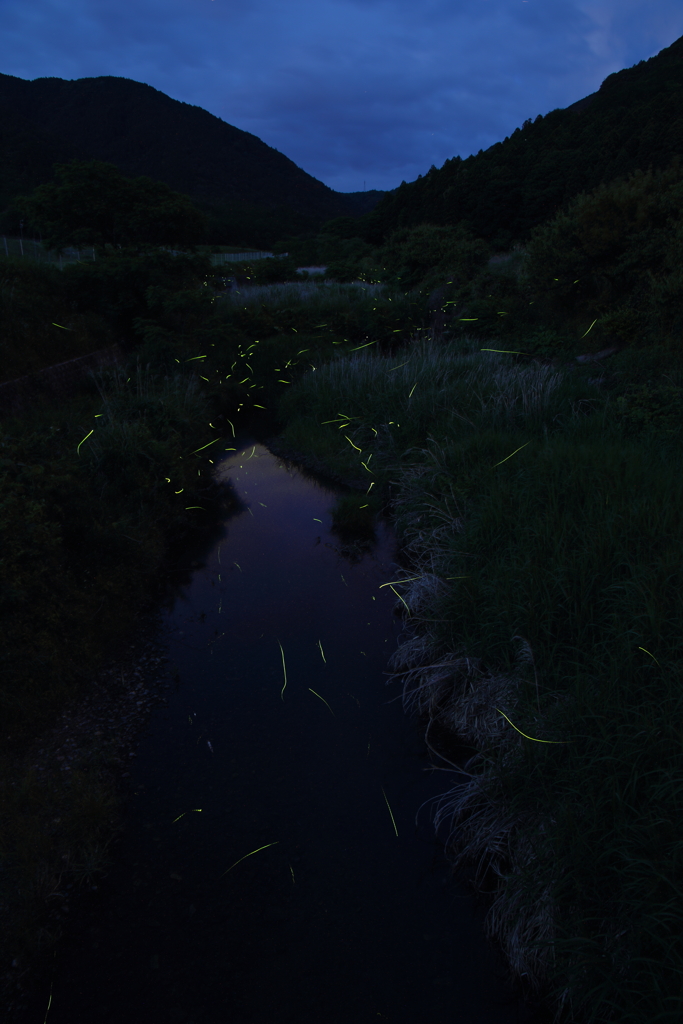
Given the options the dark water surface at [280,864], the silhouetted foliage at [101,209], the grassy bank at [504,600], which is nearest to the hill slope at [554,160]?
the silhouetted foliage at [101,209]

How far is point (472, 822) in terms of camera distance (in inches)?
137

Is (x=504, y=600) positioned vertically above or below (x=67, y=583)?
above

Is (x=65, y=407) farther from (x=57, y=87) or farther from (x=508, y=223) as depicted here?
A: (x=57, y=87)

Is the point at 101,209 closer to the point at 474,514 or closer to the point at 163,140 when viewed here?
the point at 474,514

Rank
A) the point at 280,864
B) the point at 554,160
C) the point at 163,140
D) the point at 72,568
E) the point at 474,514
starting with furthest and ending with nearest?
the point at 163,140 → the point at 554,160 → the point at 474,514 → the point at 72,568 → the point at 280,864

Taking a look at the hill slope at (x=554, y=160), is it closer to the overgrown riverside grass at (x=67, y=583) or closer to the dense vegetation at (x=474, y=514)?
the dense vegetation at (x=474, y=514)

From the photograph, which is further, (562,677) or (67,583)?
(67,583)

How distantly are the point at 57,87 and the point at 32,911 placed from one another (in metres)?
113

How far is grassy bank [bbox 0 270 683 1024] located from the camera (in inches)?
106

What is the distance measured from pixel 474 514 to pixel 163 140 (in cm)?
9360

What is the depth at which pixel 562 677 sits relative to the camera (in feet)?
12.0

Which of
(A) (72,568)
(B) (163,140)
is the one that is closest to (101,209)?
(A) (72,568)

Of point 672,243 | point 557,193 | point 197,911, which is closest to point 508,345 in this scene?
point 672,243

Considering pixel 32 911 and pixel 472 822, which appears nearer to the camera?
pixel 32 911
